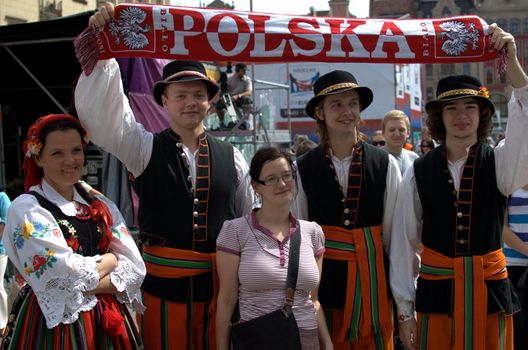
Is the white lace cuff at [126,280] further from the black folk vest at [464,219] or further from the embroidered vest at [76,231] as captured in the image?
the black folk vest at [464,219]

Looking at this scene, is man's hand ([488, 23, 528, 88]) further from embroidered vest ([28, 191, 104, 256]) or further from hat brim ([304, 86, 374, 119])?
embroidered vest ([28, 191, 104, 256])

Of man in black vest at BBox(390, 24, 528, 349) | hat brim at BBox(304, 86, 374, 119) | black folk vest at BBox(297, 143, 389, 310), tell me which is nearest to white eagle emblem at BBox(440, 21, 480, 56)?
man in black vest at BBox(390, 24, 528, 349)

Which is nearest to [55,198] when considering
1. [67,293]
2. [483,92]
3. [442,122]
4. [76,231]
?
[76,231]

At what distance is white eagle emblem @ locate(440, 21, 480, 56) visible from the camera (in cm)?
290

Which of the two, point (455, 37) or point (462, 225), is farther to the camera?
point (455, 37)

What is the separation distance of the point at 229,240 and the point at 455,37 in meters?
1.49

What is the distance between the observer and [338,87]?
9.66ft

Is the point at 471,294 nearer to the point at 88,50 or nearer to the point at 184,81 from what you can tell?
the point at 184,81

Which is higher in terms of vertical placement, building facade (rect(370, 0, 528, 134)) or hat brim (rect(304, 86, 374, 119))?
building facade (rect(370, 0, 528, 134))

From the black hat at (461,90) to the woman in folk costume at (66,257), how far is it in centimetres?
161

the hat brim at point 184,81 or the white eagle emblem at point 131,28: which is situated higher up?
the white eagle emblem at point 131,28

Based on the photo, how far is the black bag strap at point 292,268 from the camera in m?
2.51

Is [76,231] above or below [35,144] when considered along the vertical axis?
below

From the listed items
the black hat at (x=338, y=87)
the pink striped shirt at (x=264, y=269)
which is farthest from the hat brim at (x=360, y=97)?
the pink striped shirt at (x=264, y=269)
